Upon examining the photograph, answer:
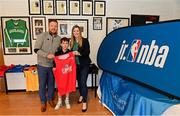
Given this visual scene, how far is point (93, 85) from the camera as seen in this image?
13.3 feet

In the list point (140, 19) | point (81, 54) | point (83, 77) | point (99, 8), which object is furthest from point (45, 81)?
point (140, 19)

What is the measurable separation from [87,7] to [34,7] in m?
1.07

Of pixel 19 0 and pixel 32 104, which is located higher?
pixel 19 0

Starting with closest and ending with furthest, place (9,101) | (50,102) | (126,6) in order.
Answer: (50,102), (9,101), (126,6)

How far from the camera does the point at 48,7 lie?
3791mm

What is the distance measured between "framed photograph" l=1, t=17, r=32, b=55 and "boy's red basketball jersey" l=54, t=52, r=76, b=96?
1289mm

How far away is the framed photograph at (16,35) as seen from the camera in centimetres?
375

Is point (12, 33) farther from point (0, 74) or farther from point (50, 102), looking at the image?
point (50, 102)

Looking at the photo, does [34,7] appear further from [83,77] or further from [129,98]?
[129,98]

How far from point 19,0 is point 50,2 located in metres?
0.60

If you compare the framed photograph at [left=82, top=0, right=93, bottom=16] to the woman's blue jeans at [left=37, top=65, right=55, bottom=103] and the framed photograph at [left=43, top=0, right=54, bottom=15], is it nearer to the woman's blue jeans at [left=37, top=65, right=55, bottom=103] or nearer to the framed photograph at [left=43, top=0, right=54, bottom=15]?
the framed photograph at [left=43, top=0, right=54, bottom=15]

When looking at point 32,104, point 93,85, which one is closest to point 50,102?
point 32,104

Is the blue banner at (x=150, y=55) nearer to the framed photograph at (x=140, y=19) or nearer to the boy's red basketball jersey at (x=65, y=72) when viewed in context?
the boy's red basketball jersey at (x=65, y=72)

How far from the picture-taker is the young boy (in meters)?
2.89
